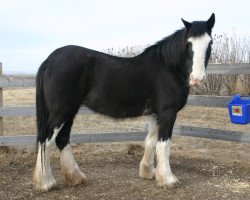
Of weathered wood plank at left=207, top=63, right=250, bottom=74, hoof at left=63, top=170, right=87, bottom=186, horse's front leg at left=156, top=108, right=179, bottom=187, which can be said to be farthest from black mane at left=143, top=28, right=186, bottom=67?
hoof at left=63, top=170, right=87, bottom=186

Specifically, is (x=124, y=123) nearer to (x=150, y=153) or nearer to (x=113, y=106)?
(x=150, y=153)

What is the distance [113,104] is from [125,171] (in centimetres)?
133

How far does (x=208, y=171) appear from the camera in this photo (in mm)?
5812

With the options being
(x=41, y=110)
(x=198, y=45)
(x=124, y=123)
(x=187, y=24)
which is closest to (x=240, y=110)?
(x=198, y=45)

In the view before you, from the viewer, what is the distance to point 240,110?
214 inches

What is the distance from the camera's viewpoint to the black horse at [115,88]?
15.4ft

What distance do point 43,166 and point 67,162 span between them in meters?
0.42

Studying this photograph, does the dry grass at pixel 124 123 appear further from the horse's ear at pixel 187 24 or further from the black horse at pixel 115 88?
the horse's ear at pixel 187 24

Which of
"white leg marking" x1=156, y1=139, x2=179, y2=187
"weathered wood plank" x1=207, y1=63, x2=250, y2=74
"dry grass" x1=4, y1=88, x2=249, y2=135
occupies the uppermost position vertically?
"weathered wood plank" x1=207, y1=63, x2=250, y2=74

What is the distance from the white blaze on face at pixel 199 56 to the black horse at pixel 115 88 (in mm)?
17

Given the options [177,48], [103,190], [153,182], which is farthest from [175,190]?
[177,48]

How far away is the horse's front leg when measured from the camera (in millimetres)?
4941

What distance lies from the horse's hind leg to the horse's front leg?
1.12m

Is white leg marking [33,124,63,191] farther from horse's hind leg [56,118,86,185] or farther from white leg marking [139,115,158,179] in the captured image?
white leg marking [139,115,158,179]
